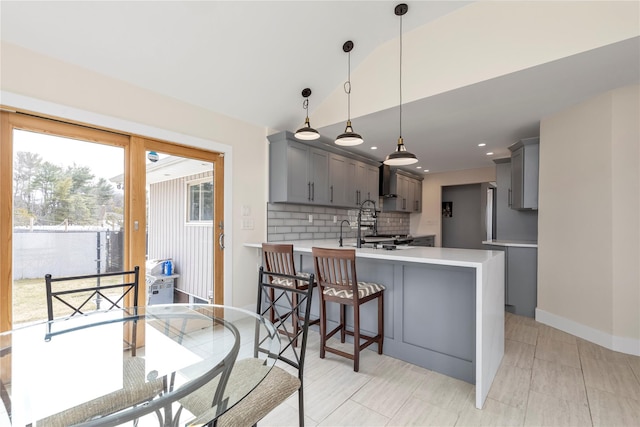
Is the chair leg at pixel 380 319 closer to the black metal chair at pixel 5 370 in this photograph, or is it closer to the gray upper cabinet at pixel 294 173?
the gray upper cabinet at pixel 294 173

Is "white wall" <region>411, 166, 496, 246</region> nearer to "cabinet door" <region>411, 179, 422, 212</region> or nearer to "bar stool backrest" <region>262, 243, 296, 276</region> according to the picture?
"cabinet door" <region>411, 179, 422, 212</region>

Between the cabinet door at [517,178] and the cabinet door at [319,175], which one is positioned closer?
the cabinet door at [517,178]

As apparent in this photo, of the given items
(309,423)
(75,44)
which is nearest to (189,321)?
(309,423)

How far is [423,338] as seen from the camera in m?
2.38

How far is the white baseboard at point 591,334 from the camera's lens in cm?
265

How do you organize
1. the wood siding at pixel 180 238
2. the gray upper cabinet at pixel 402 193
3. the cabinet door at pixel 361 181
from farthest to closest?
the gray upper cabinet at pixel 402 193
the cabinet door at pixel 361 181
the wood siding at pixel 180 238

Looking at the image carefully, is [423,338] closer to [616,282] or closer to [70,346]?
[616,282]

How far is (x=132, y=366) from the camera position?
1399 millimetres

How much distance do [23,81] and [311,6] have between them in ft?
7.38

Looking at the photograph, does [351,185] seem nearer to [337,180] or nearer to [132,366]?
[337,180]

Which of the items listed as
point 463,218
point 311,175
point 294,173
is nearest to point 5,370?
point 294,173

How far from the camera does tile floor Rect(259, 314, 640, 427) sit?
1737 mm

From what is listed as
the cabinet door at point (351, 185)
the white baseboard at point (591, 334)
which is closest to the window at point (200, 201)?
the cabinet door at point (351, 185)

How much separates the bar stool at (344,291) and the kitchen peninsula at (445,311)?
0.15 meters
